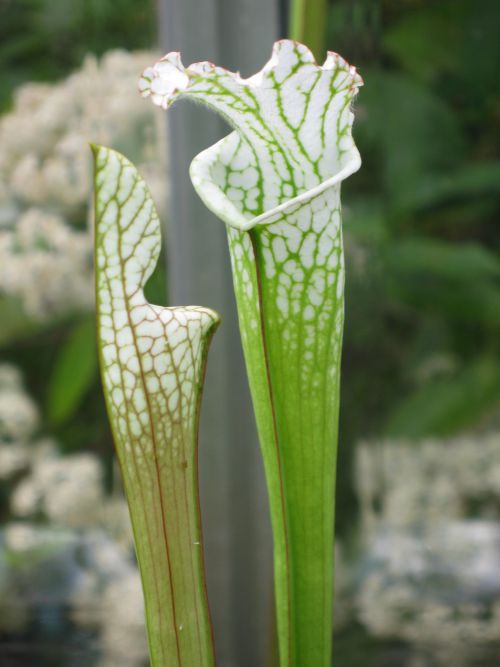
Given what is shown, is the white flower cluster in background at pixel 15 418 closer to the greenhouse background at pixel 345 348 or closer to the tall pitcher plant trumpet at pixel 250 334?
the greenhouse background at pixel 345 348

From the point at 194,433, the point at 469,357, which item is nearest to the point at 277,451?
the point at 194,433

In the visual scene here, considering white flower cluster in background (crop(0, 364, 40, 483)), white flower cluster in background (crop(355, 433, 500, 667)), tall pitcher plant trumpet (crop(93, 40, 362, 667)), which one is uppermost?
tall pitcher plant trumpet (crop(93, 40, 362, 667))

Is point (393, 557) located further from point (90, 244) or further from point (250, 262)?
point (250, 262)

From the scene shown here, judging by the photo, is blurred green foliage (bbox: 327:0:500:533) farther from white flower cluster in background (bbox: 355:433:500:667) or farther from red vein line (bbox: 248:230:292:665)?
red vein line (bbox: 248:230:292:665)

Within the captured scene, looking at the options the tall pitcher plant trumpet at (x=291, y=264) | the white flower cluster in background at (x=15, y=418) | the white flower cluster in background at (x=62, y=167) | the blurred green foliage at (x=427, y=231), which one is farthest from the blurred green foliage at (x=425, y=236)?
the tall pitcher plant trumpet at (x=291, y=264)

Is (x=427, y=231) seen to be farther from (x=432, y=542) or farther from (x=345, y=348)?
(x=432, y=542)

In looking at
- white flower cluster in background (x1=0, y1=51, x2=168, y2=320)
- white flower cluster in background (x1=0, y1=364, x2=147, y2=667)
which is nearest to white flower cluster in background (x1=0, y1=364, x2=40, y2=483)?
white flower cluster in background (x1=0, y1=364, x2=147, y2=667)

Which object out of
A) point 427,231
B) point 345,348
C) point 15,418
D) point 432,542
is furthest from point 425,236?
point 15,418
